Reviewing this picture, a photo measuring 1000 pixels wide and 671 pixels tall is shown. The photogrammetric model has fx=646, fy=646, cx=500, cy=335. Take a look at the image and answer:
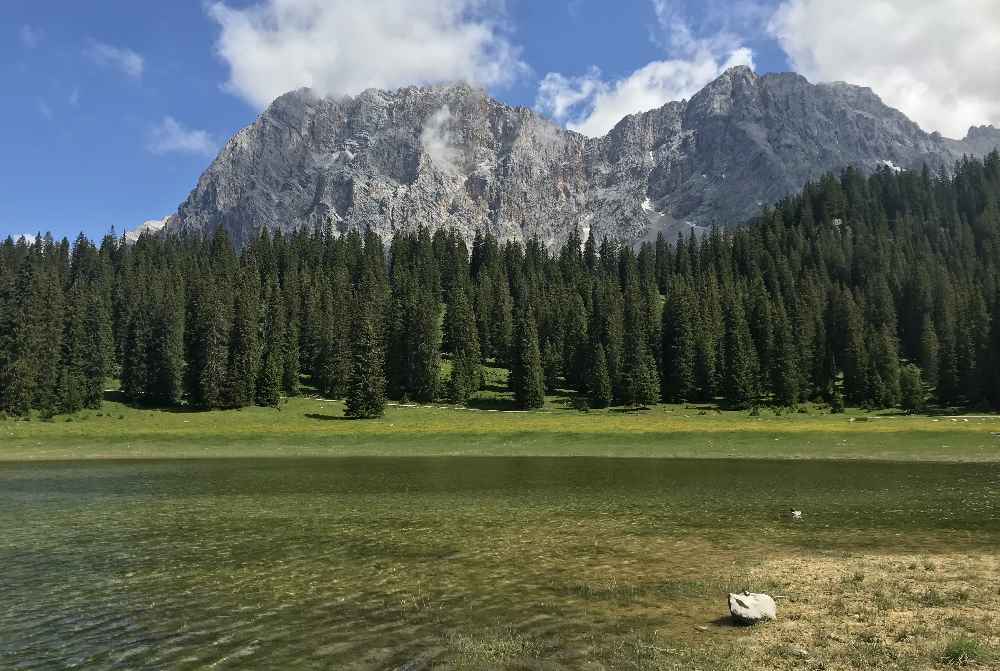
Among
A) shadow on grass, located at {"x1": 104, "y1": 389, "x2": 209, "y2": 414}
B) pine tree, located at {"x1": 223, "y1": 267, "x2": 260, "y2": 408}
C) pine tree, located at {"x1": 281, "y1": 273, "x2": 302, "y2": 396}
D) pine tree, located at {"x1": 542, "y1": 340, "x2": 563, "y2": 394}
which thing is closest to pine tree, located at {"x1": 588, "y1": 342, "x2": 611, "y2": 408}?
pine tree, located at {"x1": 542, "y1": 340, "x2": 563, "y2": 394}

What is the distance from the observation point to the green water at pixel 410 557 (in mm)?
13562

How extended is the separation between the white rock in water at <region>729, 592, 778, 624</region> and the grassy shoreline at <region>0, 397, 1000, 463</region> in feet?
165

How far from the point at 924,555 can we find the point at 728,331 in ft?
370

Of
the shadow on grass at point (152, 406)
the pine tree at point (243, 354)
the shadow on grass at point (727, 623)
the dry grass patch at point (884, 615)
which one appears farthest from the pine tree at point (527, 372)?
the shadow on grass at point (727, 623)

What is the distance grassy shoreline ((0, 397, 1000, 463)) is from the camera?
6450cm

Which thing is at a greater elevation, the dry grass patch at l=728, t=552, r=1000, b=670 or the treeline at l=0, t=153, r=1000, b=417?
the treeline at l=0, t=153, r=1000, b=417

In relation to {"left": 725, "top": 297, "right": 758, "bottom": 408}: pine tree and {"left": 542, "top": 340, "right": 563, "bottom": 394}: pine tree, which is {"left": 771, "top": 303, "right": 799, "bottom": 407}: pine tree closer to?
{"left": 725, "top": 297, "right": 758, "bottom": 408}: pine tree

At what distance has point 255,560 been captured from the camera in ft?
70.0

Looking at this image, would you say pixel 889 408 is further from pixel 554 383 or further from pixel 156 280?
pixel 156 280

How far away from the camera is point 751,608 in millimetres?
14312

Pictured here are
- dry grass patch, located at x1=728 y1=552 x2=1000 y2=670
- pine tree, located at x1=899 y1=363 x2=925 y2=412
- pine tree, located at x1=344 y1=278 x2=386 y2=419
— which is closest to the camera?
dry grass patch, located at x1=728 y1=552 x2=1000 y2=670

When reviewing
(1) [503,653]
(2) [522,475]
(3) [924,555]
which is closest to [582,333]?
(2) [522,475]

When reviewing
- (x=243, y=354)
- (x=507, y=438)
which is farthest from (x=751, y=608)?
(x=243, y=354)

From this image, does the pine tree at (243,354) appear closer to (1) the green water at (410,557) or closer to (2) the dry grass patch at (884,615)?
(1) the green water at (410,557)
